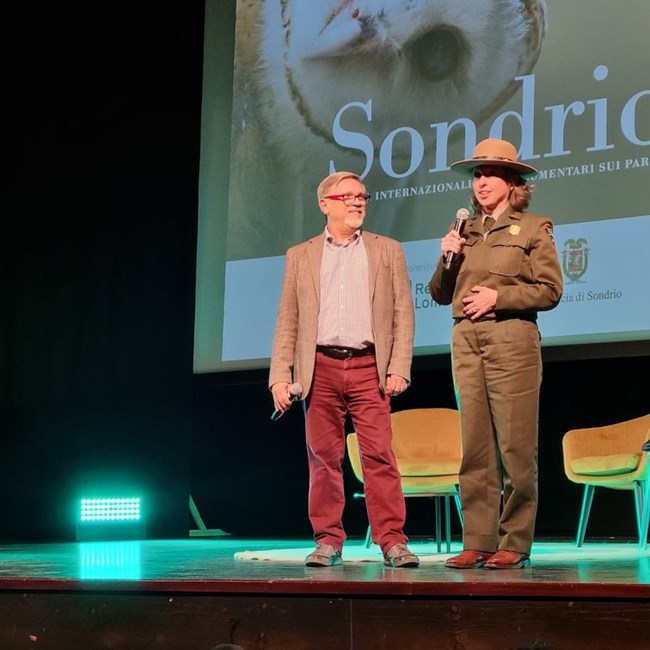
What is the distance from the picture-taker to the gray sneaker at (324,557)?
3406 mm

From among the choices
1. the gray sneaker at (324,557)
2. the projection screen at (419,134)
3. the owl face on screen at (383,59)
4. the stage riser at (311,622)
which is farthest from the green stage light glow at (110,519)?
the stage riser at (311,622)

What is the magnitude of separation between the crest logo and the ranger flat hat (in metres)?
1.92

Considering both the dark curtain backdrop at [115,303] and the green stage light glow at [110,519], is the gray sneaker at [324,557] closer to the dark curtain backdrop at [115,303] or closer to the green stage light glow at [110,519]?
the dark curtain backdrop at [115,303]

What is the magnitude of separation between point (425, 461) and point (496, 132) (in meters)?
1.80

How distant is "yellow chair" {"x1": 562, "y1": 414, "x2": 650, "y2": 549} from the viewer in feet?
16.3

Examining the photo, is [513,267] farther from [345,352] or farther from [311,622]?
[311,622]

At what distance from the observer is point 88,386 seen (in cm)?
666

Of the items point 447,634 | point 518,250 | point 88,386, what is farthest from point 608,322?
point 88,386

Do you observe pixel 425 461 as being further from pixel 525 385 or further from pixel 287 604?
pixel 287 604

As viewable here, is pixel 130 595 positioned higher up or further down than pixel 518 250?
further down

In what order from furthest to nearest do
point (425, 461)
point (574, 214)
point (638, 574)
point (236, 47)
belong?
point (236, 47) → point (574, 214) → point (425, 461) → point (638, 574)

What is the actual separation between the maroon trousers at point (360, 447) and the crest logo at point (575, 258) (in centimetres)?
205

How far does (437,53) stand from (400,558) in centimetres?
329

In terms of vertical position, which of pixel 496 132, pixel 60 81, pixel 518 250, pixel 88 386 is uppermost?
pixel 60 81
